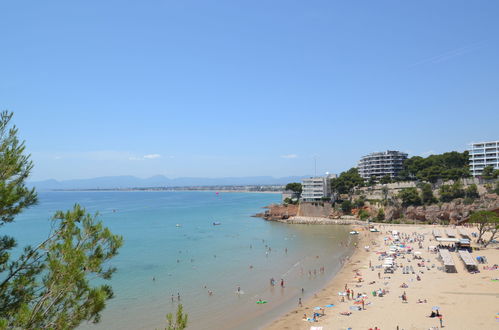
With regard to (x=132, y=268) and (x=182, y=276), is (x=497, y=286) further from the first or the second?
(x=132, y=268)

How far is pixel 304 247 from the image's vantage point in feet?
159

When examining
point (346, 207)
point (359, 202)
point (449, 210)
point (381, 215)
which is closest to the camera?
point (449, 210)

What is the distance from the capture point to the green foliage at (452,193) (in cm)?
6206

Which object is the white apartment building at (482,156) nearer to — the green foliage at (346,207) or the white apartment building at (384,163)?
the white apartment building at (384,163)

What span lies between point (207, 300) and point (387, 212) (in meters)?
49.6

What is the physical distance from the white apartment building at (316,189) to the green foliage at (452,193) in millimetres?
26210

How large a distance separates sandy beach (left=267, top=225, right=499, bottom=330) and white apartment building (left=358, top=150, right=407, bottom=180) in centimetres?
7005

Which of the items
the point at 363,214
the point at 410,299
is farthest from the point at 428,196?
the point at 410,299

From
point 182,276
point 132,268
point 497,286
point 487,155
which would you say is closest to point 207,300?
point 182,276

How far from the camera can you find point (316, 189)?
8338 centimetres

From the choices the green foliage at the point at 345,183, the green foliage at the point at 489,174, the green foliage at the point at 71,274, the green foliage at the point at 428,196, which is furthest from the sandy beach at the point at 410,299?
the green foliage at the point at 345,183

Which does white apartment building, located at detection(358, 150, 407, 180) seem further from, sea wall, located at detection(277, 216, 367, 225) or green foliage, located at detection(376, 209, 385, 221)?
green foliage, located at detection(376, 209, 385, 221)

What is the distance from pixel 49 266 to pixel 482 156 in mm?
93658

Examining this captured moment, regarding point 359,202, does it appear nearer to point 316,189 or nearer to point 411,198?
point 411,198
